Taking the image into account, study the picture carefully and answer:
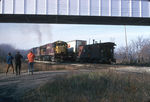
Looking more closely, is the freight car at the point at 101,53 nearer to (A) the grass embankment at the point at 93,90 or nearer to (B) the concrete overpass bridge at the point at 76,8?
(B) the concrete overpass bridge at the point at 76,8

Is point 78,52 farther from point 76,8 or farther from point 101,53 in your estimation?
point 76,8

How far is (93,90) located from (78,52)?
23338 millimetres

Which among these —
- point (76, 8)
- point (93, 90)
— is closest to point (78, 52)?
point (76, 8)

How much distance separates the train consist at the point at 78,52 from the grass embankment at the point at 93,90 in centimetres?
1621

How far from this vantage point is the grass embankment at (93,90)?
6418 millimetres

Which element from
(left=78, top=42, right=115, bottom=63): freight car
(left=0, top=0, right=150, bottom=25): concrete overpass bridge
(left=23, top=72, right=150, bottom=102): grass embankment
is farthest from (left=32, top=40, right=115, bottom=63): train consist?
(left=23, top=72, right=150, bottom=102): grass embankment

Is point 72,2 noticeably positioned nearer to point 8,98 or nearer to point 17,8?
point 17,8

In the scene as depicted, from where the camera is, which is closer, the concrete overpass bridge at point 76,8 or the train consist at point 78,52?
the concrete overpass bridge at point 76,8

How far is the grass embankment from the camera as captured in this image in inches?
253

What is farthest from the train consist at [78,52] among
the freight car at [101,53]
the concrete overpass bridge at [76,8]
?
the concrete overpass bridge at [76,8]

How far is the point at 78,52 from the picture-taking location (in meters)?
30.8

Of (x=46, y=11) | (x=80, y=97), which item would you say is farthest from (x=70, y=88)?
(x=46, y=11)

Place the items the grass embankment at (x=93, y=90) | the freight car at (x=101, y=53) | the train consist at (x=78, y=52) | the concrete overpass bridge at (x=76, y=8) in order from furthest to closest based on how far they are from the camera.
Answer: the train consist at (x=78, y=52) → the freight car at (x=101, y=53) → the concrete overpass bridge at (x=76, y=8) → the grass embankment at (x=93, y=90)

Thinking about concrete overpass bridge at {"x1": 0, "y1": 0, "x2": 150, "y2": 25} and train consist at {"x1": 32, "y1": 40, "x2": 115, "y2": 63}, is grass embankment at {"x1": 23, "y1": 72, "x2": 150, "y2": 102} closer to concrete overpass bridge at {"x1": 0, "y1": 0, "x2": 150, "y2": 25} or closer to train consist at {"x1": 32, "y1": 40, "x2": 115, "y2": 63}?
concrete overpass bridge at {"x1": 0, "y1": 0, "x2": 150, "y2": 25}
